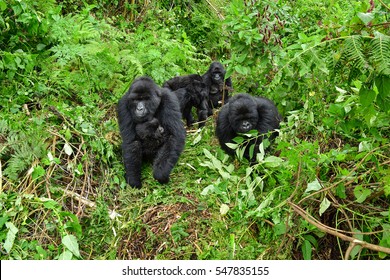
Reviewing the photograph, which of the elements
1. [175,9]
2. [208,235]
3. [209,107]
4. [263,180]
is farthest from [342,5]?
[208,235]

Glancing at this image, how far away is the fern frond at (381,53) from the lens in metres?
2.64

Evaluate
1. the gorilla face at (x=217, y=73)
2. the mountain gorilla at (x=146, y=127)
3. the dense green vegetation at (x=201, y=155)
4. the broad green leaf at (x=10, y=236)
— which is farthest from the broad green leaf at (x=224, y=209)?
the gorilla face at (x=217, y=73)

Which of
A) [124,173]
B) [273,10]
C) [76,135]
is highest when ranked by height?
[273,10]

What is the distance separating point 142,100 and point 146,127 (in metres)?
0.25

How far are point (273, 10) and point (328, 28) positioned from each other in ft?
6.97

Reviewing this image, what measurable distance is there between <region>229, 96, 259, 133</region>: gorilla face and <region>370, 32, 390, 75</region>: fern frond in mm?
2447

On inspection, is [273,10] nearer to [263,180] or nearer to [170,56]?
[170,56]

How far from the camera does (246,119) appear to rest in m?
5.17

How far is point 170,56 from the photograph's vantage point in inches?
250

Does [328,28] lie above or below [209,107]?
above

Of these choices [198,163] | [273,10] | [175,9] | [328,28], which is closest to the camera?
[328,28]

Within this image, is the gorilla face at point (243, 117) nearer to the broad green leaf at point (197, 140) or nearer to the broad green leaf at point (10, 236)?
the broad green leaf at point (197, 140)

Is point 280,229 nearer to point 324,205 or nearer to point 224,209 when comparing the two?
point 324,205

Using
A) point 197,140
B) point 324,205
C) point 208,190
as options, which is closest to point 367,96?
point 324,205
